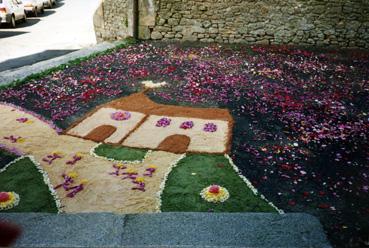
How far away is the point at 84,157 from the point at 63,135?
104 cm

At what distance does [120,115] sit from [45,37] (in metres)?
13.4

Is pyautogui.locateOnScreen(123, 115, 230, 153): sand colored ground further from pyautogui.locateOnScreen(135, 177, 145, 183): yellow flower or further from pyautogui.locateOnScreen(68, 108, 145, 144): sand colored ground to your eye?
pyautogui.locateOnScreen(135, 177, 145, 183): yellow flower

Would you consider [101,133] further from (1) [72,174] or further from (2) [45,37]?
(2) [45,37]

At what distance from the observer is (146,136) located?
6617 mm

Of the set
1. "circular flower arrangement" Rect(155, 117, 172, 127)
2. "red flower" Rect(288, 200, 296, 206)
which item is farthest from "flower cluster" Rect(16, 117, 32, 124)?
"red flower" Rect(288, 200, 296, 206)

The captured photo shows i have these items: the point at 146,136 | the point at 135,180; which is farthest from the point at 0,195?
the point at 146,136

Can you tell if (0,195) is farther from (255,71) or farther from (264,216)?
(255,71)

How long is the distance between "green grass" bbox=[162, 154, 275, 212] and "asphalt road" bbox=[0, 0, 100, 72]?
9.55 metres

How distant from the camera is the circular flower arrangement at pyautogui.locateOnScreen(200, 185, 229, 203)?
192 inches

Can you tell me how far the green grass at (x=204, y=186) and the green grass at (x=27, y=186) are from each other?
1587 mm

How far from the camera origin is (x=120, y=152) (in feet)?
20.1

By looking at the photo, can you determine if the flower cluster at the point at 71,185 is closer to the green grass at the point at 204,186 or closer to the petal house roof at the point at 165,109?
the green grass at the point at 204,186

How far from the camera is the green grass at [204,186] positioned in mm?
4750

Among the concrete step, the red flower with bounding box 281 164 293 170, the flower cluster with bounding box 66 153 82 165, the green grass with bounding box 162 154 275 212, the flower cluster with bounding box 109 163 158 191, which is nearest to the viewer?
the concrete step
